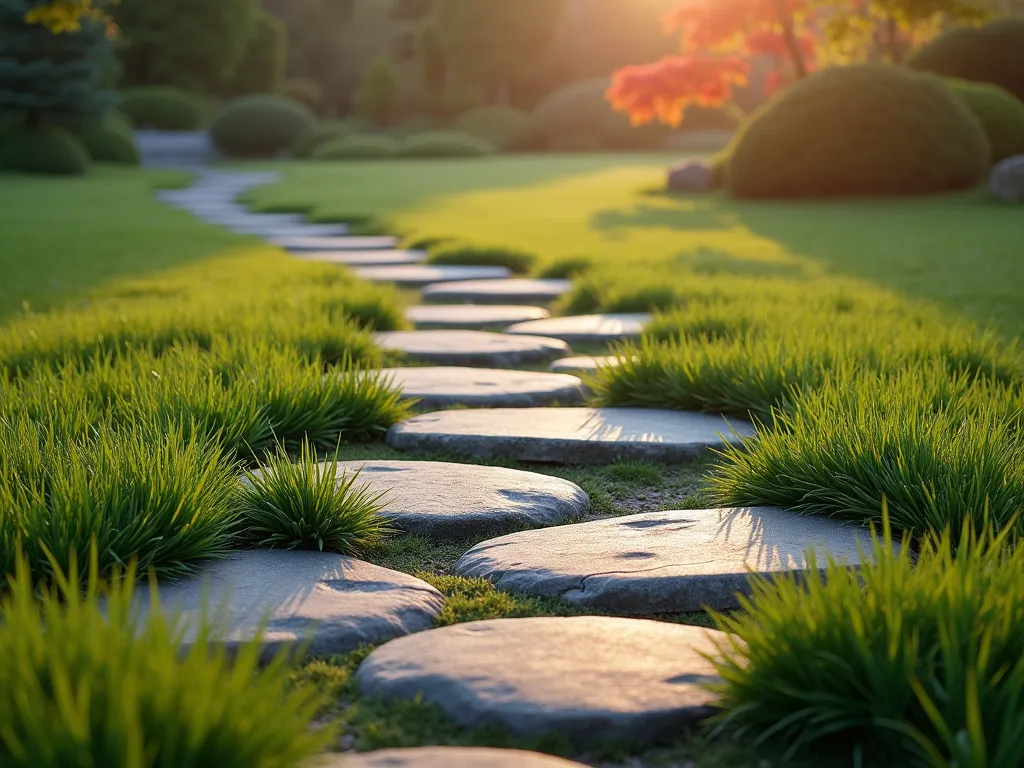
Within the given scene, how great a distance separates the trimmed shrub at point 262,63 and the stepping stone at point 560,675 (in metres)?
36.6

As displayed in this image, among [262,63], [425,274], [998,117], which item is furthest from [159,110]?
[425,274]

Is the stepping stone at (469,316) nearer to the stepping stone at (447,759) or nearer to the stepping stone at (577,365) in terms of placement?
the stepping stone at (577,365)

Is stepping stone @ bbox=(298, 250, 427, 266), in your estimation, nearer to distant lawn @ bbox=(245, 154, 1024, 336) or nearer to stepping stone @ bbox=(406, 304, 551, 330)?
distant lawn @ bbox=(245, 154, 1024, 336)

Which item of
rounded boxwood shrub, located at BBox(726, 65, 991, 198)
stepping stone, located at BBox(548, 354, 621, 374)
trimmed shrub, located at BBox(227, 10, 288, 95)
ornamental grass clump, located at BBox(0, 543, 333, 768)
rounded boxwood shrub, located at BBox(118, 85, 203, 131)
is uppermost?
trimmed shrub, located at BBox(227, 10, 288, 95)

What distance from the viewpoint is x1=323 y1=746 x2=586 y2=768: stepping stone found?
102 centimetres

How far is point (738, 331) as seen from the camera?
3.43 m

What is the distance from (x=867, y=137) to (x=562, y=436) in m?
10.4

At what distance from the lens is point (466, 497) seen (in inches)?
78.1

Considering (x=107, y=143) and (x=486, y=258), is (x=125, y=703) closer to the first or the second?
(x=486, y=258)

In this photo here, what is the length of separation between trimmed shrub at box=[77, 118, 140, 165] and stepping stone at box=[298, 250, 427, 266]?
17.1 m

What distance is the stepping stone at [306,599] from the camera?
1.36 m

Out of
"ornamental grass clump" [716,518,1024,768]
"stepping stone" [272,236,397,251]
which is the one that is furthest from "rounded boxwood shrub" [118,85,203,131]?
"ornamental grass clump" [716,518,1024,768]

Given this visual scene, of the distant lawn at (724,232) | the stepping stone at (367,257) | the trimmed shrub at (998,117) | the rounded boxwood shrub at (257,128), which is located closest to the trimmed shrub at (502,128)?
the rounded boxwood shrub at (257,128)

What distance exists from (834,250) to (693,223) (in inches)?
109
